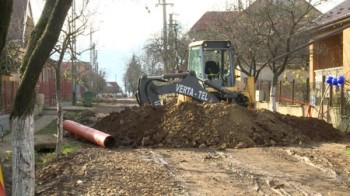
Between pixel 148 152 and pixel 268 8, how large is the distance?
38.8ft

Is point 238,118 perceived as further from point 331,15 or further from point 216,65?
point 331,15

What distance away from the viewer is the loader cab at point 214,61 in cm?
1819

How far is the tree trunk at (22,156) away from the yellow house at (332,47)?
17515 mm

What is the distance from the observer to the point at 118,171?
9.92m

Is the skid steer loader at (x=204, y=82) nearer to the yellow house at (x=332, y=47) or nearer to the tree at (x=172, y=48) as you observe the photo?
the yellow house at (x=332, y=47)

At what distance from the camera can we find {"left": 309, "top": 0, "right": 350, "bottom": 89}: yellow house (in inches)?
891

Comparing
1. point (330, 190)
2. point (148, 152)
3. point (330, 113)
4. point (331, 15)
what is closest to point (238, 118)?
point (148, 152)

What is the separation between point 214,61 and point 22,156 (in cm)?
1307

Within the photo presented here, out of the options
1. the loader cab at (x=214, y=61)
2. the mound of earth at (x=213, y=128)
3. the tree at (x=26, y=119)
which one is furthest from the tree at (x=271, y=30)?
the tree at (x=26, y=119)

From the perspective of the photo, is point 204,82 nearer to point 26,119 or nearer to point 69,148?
point 69,148

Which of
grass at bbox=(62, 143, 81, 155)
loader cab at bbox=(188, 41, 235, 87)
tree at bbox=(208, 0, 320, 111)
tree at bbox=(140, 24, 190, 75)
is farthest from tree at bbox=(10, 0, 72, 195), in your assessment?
tree at bbox=(140, 24, 190, 75)

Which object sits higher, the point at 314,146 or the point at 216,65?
the point at 216,65

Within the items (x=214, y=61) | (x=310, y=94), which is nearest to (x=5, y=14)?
(x=214, y=61)

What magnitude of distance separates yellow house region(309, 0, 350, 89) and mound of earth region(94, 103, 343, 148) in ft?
24.5
